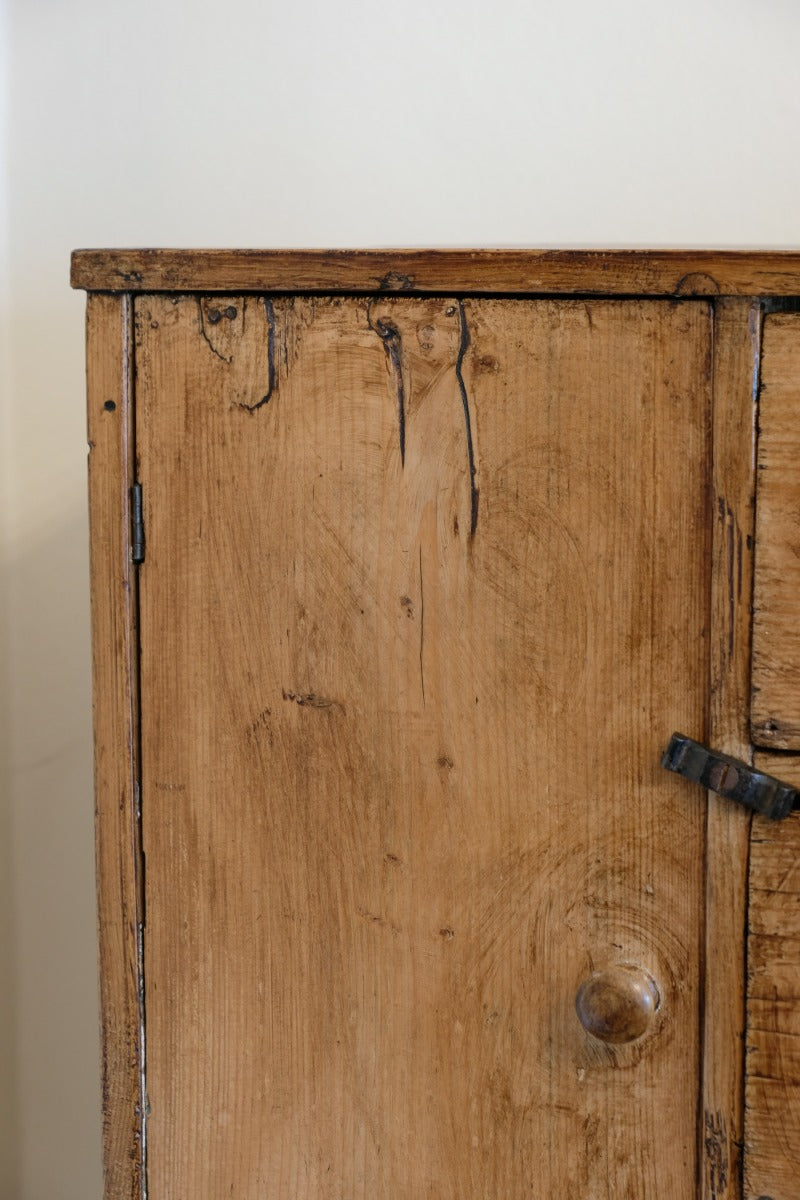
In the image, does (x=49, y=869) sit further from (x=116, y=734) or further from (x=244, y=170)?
(x=244, y=170)

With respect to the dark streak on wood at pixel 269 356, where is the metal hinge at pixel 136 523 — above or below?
below

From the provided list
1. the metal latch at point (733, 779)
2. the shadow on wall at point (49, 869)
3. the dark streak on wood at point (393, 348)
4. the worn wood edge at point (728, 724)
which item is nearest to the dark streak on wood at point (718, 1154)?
the worn wood edge at point (728, 724)

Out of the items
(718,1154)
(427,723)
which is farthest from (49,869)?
(718,1154)

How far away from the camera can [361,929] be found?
0.61 metres

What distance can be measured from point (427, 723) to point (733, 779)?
20 centimetres

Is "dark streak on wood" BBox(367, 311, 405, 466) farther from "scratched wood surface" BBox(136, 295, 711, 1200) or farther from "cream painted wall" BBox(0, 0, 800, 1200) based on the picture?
"cream painted wall" BBox(0, 0, 800, 1200)

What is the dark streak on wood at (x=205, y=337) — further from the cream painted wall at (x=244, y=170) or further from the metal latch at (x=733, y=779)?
the cream painted wall at (x=244, y=170)

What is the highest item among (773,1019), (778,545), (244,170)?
(244,170)

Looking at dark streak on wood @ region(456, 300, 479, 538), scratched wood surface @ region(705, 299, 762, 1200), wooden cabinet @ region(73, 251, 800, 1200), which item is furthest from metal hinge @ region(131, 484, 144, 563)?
scratched wood surface @ region(705, 299, 762, 1200)

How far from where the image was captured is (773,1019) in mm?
583

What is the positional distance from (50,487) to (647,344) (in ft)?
2.67

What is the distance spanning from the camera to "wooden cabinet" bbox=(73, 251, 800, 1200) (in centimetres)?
58

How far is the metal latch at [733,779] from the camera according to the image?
0.56 meters

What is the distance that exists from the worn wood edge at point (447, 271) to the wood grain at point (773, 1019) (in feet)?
1.03
